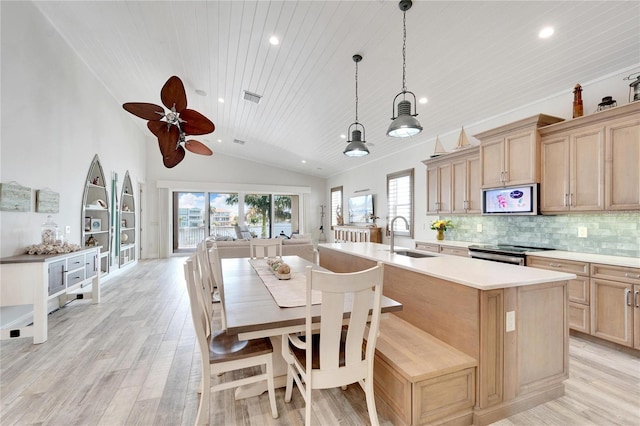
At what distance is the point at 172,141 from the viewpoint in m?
2.55

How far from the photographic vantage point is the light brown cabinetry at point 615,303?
8.15 ft

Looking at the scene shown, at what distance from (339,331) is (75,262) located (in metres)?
3.93

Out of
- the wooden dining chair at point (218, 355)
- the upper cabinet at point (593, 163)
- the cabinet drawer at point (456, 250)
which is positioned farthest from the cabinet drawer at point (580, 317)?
the wooden dining chair at point (218, 355)

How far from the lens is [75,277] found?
12.1 feet

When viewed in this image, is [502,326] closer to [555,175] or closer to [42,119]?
[555,175]

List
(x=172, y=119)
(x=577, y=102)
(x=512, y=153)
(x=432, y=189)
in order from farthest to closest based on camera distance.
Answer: (x=432, y=189), (x=512, y=153), (x=577, y=102), (x=172, y=119)

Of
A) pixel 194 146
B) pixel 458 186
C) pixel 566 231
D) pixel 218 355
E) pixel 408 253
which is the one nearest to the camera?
pixel 218 355

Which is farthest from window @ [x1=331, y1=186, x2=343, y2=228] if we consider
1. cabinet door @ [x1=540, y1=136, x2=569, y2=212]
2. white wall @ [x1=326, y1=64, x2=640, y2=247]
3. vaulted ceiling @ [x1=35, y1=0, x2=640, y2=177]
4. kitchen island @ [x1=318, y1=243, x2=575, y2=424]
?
kitchen island @ [x1=318, y1=243, x2=575, y2=424]

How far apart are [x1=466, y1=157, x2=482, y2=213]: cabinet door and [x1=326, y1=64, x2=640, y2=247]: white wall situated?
50cm

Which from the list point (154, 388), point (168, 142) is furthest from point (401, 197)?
point (154, 388)

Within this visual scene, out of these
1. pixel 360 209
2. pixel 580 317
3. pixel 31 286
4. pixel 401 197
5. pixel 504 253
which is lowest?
pixel 580 317

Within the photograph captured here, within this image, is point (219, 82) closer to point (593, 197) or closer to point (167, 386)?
point (167, 386)

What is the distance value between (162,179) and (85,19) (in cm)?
588

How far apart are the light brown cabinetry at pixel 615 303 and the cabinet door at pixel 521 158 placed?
123 cm
